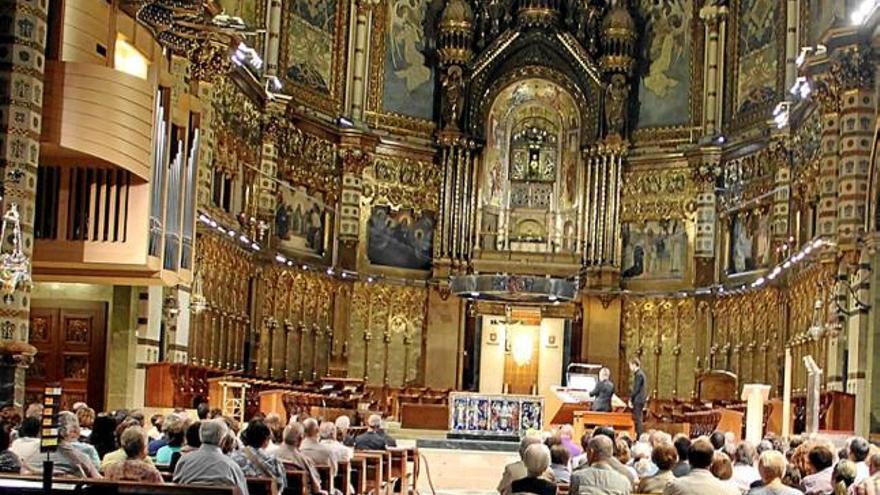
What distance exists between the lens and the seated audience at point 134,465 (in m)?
10.7

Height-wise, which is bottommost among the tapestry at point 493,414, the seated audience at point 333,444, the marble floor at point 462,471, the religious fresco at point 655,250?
the marble floor at point 462,471

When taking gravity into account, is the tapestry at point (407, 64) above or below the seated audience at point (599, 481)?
above

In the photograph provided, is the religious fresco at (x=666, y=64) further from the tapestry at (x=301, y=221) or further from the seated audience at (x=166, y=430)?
the seated audience at (x=166, y=430)

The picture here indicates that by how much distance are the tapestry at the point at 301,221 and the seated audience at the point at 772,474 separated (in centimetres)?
2709

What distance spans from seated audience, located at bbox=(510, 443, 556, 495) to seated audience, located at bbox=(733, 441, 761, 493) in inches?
139

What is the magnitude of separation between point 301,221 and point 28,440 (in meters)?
26.2

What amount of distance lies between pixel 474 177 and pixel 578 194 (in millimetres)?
3262

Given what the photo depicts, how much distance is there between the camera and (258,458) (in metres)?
12.2

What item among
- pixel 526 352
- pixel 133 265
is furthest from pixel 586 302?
pixel 133 265

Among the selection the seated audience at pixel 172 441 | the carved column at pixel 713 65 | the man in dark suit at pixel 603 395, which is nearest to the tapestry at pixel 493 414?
the man in dark suit at pixel 603 395

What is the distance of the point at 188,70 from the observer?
83.1ft

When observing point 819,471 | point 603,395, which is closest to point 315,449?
point 819,471

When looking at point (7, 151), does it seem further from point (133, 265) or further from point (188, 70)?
point (188, 70)

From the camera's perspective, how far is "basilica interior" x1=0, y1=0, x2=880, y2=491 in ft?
76.4
